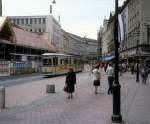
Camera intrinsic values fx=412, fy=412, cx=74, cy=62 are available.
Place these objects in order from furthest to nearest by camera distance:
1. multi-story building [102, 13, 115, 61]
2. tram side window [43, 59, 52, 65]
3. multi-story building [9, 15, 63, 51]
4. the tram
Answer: multi-story building [9, 15, 63, 51], multi-story building [102, 13, 115, 61], tram side window [43, 59, 52, 65], the tram

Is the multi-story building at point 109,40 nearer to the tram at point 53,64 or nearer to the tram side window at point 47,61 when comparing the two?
the tram at point 53,64

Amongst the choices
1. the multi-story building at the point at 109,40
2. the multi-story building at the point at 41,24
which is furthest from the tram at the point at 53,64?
the multi-story building at the point at 41,24

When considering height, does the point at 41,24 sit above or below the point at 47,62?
above

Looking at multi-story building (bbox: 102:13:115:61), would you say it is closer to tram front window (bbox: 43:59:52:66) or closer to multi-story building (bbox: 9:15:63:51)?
multi-story building (bbox: 9:15:63:51)

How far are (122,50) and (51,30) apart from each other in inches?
1586

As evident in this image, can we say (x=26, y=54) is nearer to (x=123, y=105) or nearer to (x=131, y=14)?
(x=131, y=14)

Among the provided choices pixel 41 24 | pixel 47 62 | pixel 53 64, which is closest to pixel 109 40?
pixel 41 24

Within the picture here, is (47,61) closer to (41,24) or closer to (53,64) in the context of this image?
(53,64)

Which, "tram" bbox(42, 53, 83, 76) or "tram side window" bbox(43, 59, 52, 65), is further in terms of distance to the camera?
"tram side window" bbox(43, 59, 52, 65)

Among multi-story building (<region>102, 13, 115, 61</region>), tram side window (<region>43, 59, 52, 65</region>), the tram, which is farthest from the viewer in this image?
multi-story building (<region>102, 13, 115, 61</region>)

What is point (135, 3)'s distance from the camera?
72625 millimetres

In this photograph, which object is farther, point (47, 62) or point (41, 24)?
point (41, 24)

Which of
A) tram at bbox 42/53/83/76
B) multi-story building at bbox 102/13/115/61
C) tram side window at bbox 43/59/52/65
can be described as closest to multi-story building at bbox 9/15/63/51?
multi-story building at bbox 102/13/115/61

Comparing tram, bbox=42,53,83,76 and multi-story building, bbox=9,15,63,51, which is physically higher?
multi-story building, bbox=9,15,63,51
